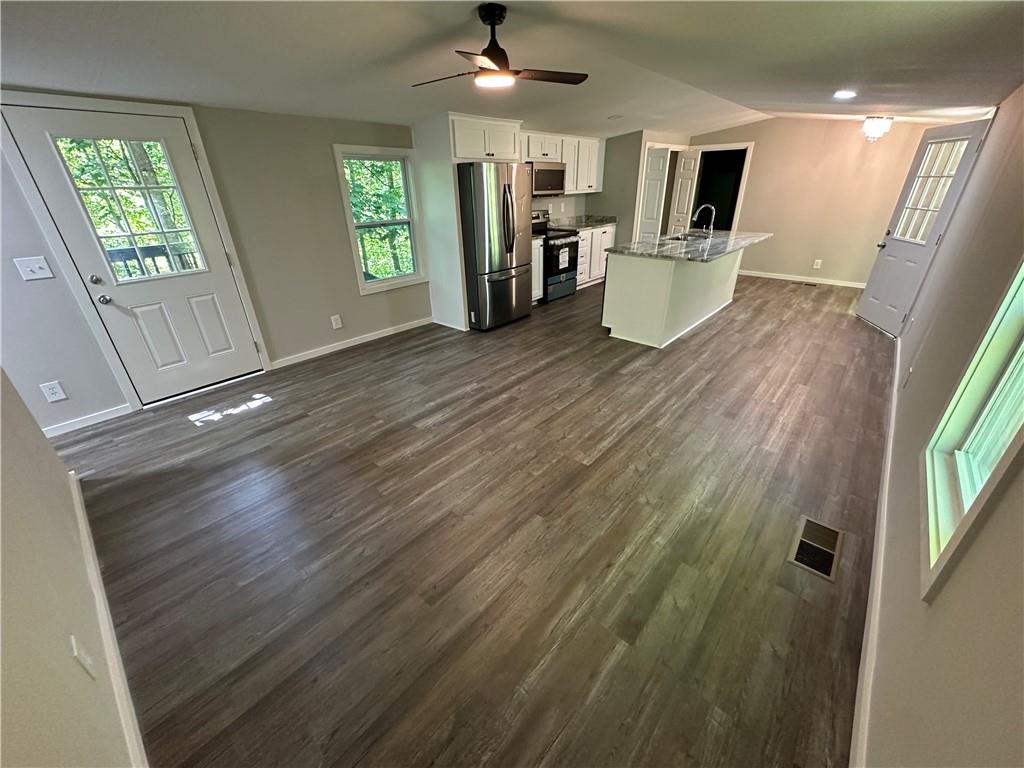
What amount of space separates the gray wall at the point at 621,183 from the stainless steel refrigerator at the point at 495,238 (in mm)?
2640

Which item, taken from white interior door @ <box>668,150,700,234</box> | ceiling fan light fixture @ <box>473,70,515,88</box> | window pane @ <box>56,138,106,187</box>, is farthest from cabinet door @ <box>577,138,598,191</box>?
window pane @ <box>56,138,106,187</box>

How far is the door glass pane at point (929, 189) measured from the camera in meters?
3.94

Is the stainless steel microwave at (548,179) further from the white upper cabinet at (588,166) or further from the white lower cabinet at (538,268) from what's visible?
the white lower cabinet at (538,268)

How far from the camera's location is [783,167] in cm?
619

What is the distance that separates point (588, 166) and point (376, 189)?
3.71 metres

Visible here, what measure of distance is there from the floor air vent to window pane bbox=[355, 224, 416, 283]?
429 centimetres

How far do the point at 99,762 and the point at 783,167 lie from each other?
858cm

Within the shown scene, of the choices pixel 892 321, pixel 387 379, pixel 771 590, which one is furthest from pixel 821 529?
pixel 892 321

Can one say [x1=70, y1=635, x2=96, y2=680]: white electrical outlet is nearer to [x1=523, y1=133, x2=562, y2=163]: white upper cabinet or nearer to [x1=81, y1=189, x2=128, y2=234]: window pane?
[x1=81, y1=189, x2=128, y2=234]: window pane

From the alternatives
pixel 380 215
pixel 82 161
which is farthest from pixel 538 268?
pixel 82 161

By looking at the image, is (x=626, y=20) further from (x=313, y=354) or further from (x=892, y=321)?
(x=892, y=321)

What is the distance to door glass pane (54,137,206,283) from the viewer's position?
8.88 ft

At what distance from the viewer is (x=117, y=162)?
2.80 m

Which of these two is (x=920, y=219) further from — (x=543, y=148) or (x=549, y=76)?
(x=549, y=76)
